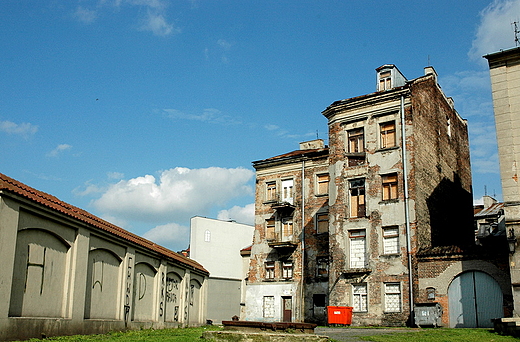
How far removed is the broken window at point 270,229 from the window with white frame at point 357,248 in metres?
9.25

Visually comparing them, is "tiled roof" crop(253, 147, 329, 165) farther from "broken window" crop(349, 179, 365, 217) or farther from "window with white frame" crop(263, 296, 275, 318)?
"window with white frame" crop(263, 296, 275, 318)

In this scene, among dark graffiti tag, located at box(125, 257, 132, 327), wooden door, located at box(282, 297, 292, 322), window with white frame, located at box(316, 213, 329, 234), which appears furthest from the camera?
wooden door, located at box(282, 297, 292, 322)

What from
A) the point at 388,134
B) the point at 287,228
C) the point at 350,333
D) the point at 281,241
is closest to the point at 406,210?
the point at 388,134

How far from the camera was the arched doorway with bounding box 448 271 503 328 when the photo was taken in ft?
88.6

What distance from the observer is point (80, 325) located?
17172mm

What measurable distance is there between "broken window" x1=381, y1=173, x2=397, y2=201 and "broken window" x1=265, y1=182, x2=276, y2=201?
11429 mm

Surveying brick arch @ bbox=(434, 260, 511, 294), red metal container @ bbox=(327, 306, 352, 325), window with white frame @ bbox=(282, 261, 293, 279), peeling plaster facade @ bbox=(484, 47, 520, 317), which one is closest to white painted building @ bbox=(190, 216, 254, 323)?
window with white frame @ bbox=(282, 261, 293, 279)

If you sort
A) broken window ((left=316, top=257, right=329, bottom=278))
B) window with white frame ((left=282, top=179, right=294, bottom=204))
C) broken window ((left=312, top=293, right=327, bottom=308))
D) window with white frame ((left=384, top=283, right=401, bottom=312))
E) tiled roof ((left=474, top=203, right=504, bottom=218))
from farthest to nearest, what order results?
tiled roof ((left=474, top=203, right=504, bottom=218)), window with white frame ((left=282, top=179, right=294, bottom=204)), broken window ((left=316, top=257, right=329, bottom=278)), broken window ((left=312, top=293, right=327, bottom=308)), window with white frame ((left=384, top=283, right=401, bottom=312))

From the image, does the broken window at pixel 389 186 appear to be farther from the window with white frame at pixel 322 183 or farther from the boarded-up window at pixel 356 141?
the window with white frame at pixel 322 183

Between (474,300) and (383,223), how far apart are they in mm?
6703

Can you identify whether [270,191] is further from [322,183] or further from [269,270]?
[269,270]

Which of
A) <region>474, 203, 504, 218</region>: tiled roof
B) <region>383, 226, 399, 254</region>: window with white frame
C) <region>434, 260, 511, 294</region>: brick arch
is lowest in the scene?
<region>434, 260, 511, 294</region>: brick arch

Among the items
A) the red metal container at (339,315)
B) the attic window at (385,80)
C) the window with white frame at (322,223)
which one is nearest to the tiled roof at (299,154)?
the window with white frame at (322,223)

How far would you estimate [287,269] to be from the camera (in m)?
40.1
